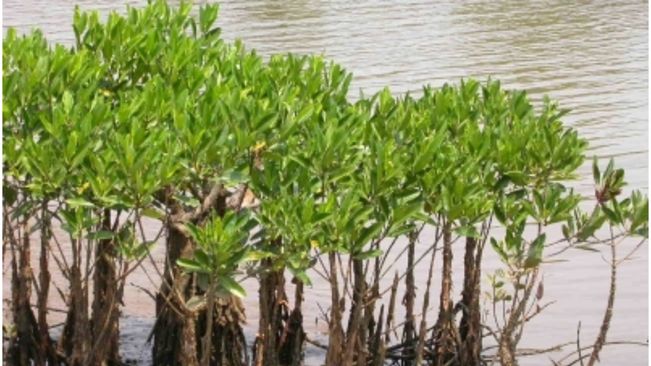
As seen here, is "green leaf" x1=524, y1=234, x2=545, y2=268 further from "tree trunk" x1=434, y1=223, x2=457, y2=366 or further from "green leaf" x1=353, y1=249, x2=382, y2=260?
"green leaf" x1=353, y1=249, x2=382, y2=260

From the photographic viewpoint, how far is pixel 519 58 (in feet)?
44.7

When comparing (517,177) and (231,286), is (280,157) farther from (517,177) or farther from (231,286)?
(517,177)

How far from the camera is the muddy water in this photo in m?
6.50

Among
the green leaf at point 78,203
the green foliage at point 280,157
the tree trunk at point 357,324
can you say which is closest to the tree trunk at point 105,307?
the green foliage at point 280,157

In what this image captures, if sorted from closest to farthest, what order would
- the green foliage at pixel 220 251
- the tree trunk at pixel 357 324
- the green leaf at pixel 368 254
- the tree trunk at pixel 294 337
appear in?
the green foliage at pixel 220 251
the green leaf at pixel 368 254
the tree trunk at pixel 357 324
the tree trunk at pixel 294 337

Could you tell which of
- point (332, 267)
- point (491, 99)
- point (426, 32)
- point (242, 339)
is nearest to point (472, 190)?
point (332, 267)

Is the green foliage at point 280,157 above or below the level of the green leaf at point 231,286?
above

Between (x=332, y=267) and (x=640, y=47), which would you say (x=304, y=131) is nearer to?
(x=332, y=267)

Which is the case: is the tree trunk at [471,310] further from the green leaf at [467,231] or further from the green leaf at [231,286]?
the green leaf at [231,286]

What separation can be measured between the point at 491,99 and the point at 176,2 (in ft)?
52.1

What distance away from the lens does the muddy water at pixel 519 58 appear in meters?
6.50

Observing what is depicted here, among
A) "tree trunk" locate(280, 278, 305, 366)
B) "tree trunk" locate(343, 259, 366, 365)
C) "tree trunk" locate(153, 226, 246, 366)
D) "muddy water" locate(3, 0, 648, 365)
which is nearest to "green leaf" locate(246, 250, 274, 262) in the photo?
"tree trunk" locate(343, 259, 366, 365)

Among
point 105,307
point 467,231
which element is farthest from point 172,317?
point 467,231

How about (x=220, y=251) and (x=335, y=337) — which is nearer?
(x=220, y=251)
